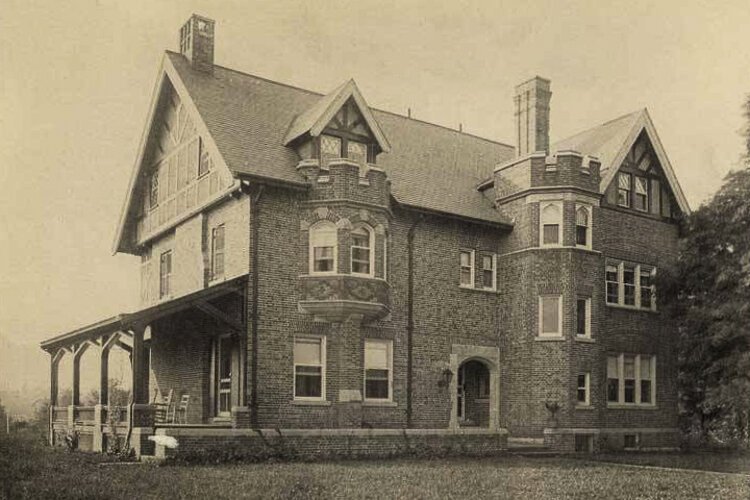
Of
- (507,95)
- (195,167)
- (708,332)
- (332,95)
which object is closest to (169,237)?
(195,167)

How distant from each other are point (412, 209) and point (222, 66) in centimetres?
760

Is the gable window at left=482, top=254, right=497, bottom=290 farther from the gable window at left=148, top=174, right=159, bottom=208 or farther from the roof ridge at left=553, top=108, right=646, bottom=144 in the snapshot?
the gable window at left=148, top=174, right=159, bottom=208

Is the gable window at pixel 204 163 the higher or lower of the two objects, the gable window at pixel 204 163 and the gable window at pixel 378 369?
the higher

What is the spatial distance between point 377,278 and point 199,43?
30.5ft

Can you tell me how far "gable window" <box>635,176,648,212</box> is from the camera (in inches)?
1144

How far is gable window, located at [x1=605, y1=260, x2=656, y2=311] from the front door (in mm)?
12211

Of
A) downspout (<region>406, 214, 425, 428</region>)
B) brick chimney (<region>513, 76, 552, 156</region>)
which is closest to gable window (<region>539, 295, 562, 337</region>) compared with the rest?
downspout (<region>406, 214, 425, 428</region>)

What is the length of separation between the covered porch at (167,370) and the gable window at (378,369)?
11.9 feet

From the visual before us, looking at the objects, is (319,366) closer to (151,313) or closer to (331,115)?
(151,313)

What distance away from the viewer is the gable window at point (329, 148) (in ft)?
77.7

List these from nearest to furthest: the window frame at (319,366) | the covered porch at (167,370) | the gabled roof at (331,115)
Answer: the covered porch at (167,370), the window frame at (319,366), the gabled roof at (331,115)

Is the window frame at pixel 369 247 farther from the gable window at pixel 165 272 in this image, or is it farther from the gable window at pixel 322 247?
the gable window at pixel 165 272

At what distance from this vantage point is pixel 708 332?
25500mm

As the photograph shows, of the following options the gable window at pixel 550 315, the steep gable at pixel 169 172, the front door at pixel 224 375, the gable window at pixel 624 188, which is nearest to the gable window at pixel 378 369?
the front door at pixel 224 375
